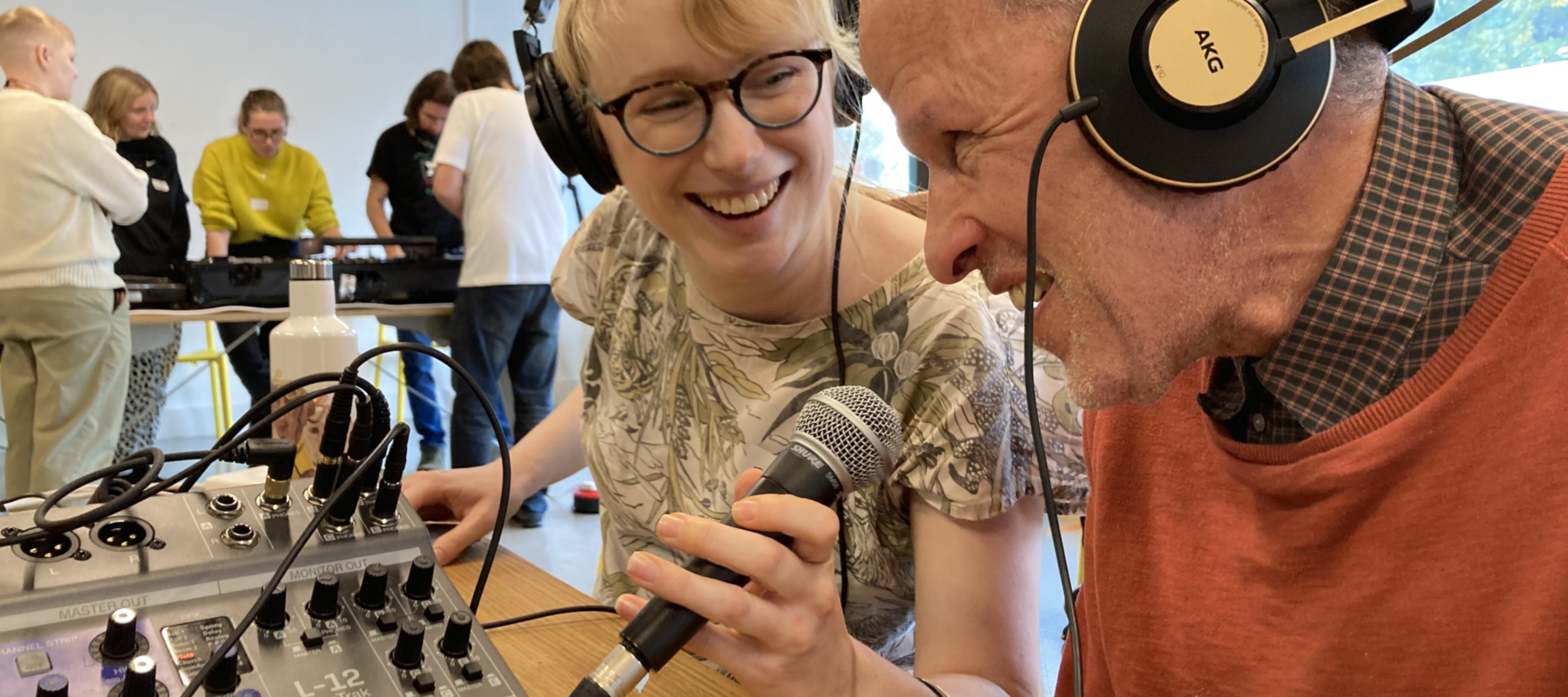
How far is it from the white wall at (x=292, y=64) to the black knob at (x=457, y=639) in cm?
472

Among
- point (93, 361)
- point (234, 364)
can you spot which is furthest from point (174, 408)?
point (93, 361)

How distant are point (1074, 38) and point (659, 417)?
2.26 ft

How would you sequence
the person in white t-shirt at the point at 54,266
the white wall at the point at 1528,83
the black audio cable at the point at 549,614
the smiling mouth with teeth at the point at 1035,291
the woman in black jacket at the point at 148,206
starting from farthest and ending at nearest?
the woman in black jacket at the point at 148,206 < the person in white t-shirt at the point at 54,266 < the white wall at the point at 1528,83 < the black audio cable at the point at 549,614 < the smiling mouth with teeth at the point at 1035,291

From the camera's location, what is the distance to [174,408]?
524 centimetres

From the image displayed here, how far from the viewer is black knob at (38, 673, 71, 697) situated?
52 centimetres

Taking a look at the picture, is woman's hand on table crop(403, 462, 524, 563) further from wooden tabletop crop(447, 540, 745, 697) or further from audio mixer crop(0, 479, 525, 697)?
audio mixer crop(0, 479, 525, 697)

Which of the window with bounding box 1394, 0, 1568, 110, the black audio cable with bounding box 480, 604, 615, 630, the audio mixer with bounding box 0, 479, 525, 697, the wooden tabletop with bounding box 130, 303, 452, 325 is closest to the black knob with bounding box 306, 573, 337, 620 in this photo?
the audio mixer with bounding box 0, 479, 525, 697

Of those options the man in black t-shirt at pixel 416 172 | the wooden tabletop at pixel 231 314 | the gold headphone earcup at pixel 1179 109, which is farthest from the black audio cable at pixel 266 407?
the man in black t-shirt at pixel 416 172

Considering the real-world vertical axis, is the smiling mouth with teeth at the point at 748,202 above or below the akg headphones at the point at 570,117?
below

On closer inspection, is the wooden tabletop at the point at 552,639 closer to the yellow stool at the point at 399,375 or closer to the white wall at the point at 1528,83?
the white wall at the point at 1528,83

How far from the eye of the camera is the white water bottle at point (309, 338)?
1029 millimetres

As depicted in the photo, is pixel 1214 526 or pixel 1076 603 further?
pixel 1076 603

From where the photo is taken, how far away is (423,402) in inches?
178

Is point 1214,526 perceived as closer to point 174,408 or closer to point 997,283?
point 997,283
